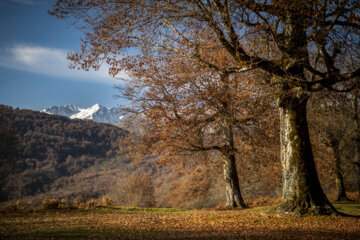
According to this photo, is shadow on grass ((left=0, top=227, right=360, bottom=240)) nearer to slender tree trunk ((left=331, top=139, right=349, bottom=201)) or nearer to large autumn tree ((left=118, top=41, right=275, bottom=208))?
large autumn tree ((left=118, top=41, right=275, bottom=208))

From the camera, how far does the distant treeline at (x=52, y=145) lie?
204ft

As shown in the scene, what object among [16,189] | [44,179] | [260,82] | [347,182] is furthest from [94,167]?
[260,82]

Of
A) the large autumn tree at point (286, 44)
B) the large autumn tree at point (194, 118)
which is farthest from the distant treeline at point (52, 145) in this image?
the large autumn tree at point (286, 44)

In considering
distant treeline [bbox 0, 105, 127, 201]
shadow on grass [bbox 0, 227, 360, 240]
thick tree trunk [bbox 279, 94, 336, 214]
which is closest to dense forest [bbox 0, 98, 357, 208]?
distant treeline [bbox 0, 105, 127, 201]

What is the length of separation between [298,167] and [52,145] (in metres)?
79.6

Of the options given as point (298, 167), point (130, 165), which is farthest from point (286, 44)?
point (130, 165)

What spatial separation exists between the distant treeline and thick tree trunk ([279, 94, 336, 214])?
48.5 metres

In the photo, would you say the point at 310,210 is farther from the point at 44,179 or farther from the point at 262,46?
→ the point at 44,179

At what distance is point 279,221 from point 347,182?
76.4 ft

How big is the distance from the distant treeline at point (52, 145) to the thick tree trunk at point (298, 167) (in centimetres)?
4850

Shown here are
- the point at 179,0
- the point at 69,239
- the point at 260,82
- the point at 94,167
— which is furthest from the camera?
the point at 94,167

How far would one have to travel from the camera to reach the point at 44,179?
6438cm

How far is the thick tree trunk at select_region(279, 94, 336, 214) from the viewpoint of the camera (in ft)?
26.0

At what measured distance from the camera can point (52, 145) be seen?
7531 cm
